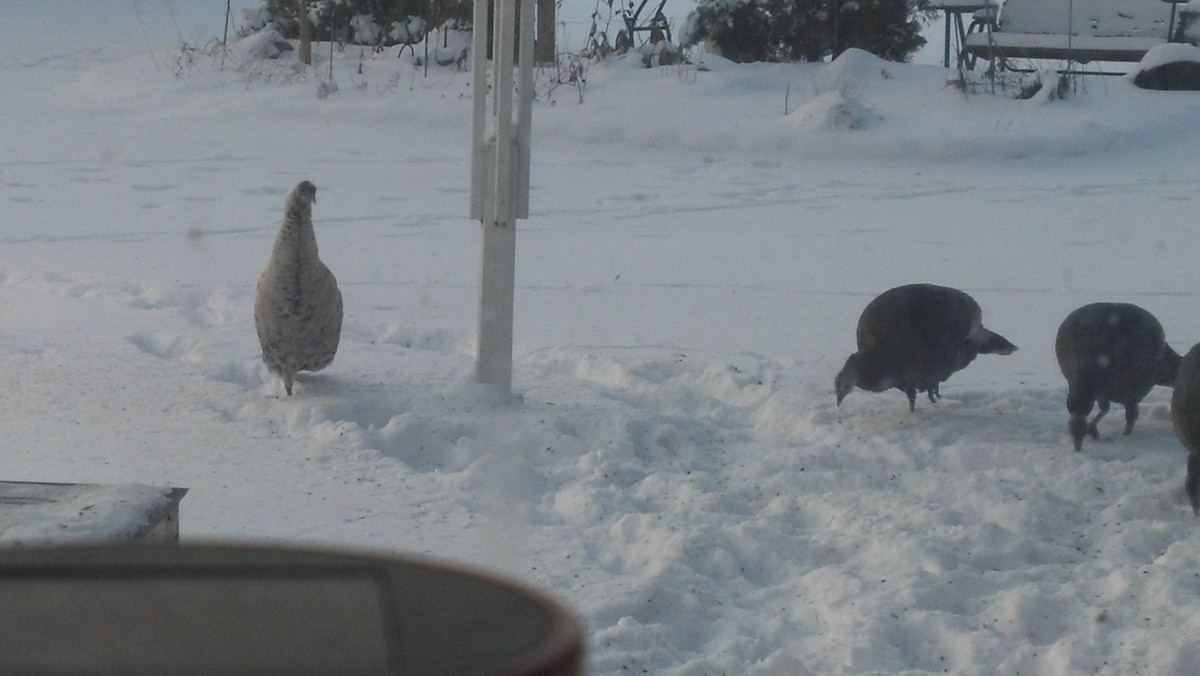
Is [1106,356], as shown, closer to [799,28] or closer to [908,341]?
[908,341]

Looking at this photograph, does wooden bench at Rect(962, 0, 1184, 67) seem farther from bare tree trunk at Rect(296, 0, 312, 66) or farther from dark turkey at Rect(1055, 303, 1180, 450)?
dark turkey at Rect(1055, 303, 1180, 450)

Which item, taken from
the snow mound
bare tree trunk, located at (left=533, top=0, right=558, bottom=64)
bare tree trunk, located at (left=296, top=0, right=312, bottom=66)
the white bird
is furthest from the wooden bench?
the white bird

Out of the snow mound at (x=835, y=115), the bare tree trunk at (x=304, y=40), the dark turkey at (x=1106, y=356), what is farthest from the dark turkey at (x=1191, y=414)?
the bare tree trunk at (x=304, y=40)

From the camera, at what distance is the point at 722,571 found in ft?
11.9

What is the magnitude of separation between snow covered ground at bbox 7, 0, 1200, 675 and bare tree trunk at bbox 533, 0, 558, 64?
7.05ft

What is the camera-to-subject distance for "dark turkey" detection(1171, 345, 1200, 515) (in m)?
4.04

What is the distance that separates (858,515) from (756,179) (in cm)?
696

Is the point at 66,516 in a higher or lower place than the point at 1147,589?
higher

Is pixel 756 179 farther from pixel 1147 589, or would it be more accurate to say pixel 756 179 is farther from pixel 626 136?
pixel 1147 589

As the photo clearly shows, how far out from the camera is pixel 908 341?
194 inches

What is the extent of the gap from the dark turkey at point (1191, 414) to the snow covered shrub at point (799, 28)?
Result: 39.2 feet

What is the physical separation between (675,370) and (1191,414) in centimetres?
220

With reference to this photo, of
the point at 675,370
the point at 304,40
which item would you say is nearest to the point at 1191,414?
the point at 675,370

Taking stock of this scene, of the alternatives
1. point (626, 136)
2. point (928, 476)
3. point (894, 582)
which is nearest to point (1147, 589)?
point (894, 582)
